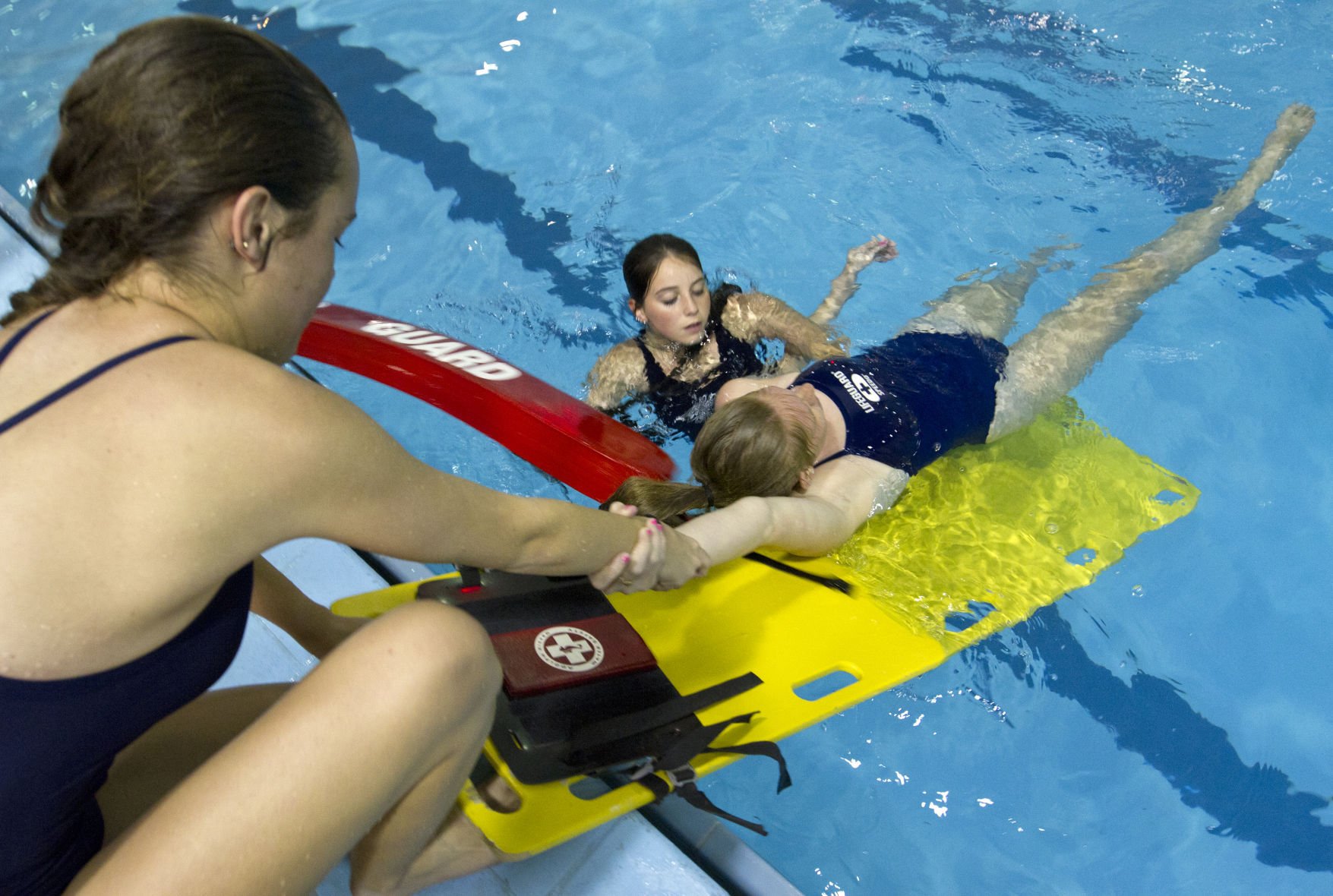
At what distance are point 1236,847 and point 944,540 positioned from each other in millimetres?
1037

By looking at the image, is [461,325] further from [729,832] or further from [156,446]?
[156,446]

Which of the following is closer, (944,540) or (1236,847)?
(1236,847)

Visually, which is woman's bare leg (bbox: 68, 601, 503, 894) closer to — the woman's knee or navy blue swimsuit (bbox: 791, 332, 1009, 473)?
the woman's knee

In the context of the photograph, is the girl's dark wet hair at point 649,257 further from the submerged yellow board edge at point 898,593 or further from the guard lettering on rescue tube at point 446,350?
the submerged yellow board edge at point 898,593

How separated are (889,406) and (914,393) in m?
0.12

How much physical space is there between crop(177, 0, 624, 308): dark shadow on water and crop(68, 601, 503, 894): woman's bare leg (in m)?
3.05

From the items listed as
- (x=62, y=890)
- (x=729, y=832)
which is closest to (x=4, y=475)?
(x=62, y=890)

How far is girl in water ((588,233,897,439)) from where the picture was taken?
3477 mm

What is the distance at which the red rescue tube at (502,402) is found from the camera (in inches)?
103

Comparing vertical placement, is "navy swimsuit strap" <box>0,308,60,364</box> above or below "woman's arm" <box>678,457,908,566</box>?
above

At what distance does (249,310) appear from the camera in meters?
1.23

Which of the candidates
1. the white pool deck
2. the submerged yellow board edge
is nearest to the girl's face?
the submerged yellow board edge

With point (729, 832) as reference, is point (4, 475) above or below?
above

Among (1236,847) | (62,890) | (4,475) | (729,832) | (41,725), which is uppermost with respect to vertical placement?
(4,475)
